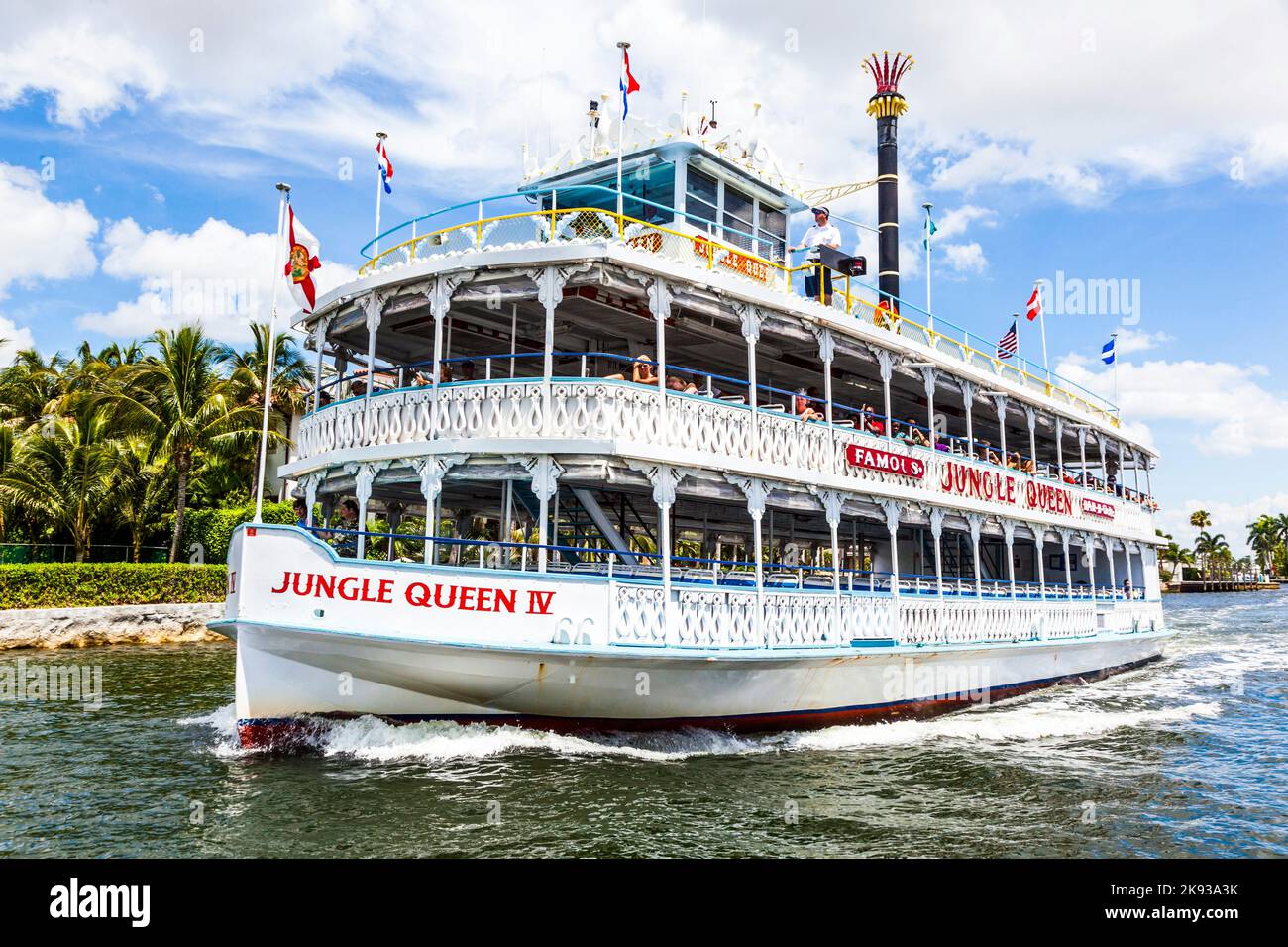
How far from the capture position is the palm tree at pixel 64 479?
91.4 ft

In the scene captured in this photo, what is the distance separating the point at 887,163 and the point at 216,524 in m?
24.4

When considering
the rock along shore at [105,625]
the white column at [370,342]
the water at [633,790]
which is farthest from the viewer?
the rock along shore at [105,625]

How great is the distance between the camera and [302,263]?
12211 mm

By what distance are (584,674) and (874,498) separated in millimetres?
6658

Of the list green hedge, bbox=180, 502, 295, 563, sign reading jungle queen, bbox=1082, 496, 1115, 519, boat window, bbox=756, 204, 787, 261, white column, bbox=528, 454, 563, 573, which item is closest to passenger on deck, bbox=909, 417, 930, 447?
boat window, bbox=756, 204, 787, 261

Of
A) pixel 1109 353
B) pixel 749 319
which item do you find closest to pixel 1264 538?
pixel 1109 353

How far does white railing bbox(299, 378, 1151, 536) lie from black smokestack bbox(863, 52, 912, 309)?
8.79 meters

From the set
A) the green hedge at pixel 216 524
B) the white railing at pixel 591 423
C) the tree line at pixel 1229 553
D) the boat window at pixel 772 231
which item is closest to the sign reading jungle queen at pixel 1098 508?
the white railing at pixel 591 423

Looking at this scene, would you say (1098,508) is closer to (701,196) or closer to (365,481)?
(701,196)

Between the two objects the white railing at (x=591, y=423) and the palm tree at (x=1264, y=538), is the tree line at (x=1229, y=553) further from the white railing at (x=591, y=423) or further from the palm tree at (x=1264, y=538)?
the white railing at (x=591, y=423)

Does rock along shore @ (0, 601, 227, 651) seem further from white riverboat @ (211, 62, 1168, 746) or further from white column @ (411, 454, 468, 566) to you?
white column @ (411, 454, 468, 566)

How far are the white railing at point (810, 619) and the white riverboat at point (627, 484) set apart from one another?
46 millimetres
